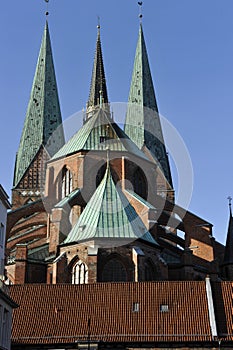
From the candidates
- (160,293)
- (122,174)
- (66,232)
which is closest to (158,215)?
(122,174)

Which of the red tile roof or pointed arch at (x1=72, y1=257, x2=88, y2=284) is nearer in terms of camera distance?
the red tile roof

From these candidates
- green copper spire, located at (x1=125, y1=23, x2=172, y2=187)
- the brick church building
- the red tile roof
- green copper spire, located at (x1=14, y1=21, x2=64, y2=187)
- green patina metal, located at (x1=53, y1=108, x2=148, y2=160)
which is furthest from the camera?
green copper spire, located at (x1=125, y1=23, x2=172, y2=187)

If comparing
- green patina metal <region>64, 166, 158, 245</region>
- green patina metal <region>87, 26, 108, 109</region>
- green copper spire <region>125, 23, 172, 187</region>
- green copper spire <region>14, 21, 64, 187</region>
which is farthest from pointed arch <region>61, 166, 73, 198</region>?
green patina metal <region>87, 26, 108, 109</region>

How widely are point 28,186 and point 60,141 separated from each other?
6408 millimetres

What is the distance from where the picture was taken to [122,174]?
48.2 m

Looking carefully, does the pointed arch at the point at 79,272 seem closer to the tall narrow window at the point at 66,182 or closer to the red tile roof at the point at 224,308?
the red tile roof at the point at 224,308

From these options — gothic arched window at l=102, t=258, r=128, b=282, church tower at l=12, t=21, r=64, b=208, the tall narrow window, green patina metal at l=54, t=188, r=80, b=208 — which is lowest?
gothic arched window at l=102, t=258, r=128, b=282

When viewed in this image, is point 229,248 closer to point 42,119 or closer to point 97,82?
point 42,119

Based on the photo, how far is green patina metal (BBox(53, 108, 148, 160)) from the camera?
49812 mm

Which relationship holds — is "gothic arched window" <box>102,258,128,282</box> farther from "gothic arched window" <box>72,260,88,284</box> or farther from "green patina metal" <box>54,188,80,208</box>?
"green patina metal" <box>54,188,80,208</box>

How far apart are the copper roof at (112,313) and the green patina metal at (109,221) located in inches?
262

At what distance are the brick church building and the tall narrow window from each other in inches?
3.2

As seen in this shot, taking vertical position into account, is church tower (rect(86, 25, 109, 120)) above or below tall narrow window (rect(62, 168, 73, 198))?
above

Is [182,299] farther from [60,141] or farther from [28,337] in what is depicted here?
[60,141]
